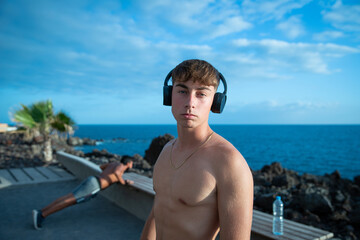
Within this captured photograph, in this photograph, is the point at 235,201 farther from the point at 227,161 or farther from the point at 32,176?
the point at 32,176

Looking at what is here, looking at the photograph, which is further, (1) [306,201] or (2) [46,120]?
(2) [46,120]

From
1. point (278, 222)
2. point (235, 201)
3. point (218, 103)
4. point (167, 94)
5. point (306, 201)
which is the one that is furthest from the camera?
point (306, 201)

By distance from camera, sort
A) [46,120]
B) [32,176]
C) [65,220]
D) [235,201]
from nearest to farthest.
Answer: [235,201] < [65,220] < [32,176] < [46,120]

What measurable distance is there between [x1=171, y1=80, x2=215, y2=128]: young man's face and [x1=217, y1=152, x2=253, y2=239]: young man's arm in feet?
1.09

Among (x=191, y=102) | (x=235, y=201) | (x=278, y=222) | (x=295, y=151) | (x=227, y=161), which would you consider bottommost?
(x=295, y=151)

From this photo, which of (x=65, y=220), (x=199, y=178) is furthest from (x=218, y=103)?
(x=65, y=220)

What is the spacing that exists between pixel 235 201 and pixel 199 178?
0.23 m

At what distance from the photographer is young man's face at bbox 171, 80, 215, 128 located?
1534 millimetres

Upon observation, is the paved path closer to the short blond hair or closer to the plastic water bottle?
the plastic water bottle

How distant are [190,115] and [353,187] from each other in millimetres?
13732

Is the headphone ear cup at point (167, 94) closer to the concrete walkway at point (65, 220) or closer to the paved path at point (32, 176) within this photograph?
the concrete walkway at point (65, 220)

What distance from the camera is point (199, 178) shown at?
1.48m

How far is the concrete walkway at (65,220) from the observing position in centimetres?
446

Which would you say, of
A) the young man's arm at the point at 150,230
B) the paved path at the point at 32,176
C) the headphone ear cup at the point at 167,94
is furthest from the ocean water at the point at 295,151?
the headphone ear cup at the point at 167,94
